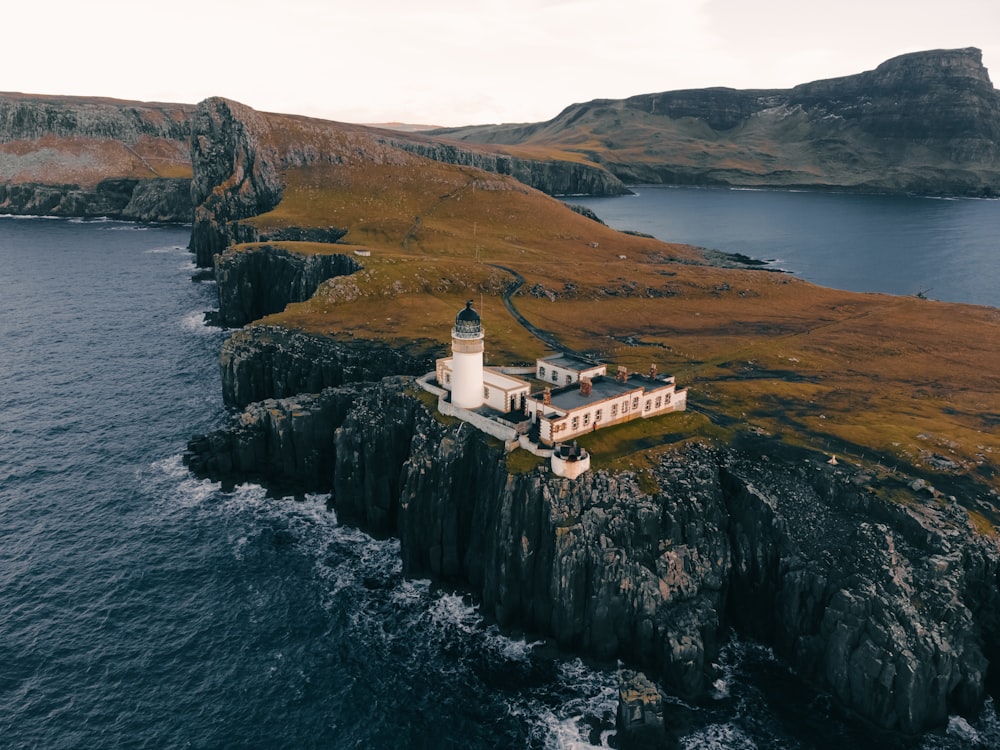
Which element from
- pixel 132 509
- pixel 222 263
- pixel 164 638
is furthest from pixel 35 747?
pixel 222 263

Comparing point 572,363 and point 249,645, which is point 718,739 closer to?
point 249,645

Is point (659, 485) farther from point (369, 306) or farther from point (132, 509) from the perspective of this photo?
point (369, 306)

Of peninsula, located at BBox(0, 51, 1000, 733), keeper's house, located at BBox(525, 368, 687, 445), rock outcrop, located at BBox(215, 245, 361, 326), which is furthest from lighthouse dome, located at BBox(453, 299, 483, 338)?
rock outcrop, located at BBox(215, 245, 361, 326)

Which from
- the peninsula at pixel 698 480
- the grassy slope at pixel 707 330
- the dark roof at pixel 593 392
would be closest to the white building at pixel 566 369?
the dark roof at pixel 593 392

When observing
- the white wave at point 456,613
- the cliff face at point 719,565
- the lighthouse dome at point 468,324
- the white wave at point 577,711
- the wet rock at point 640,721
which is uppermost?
the lighthouse dome at point 468,324

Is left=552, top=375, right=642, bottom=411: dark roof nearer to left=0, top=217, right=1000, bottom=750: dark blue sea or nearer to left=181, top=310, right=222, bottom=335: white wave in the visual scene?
left=0, top=217, right=1000, bottom=750: dark blue sea

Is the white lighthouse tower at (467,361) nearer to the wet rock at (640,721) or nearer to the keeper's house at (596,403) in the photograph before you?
the keeper's house at (596,403)

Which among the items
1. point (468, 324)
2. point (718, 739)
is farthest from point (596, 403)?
point (718, 739)
